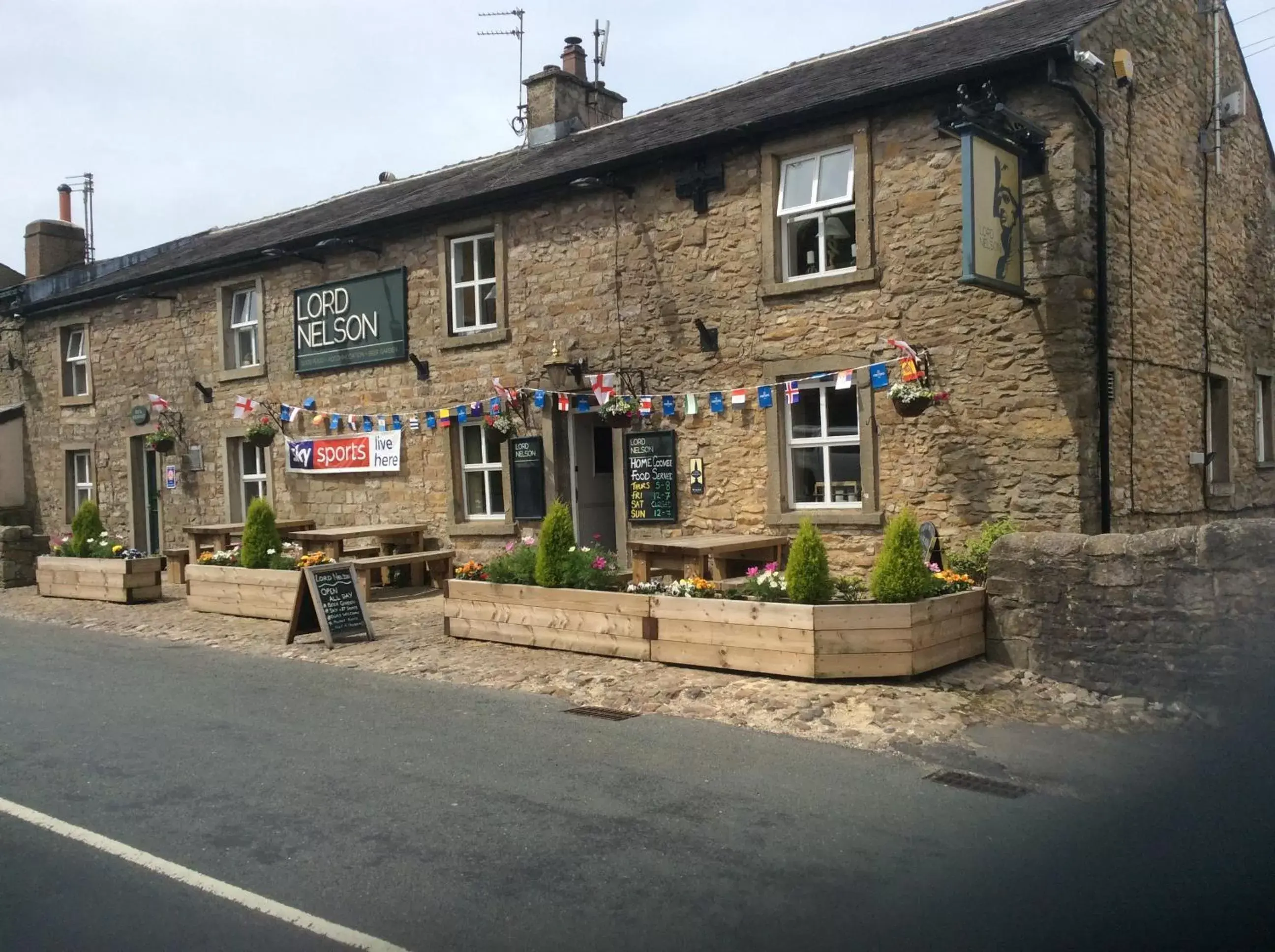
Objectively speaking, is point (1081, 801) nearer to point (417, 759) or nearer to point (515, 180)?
point (417, 759)

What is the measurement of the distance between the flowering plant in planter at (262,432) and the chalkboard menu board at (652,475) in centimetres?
714

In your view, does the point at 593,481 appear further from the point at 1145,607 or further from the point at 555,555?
the point at 1145,607

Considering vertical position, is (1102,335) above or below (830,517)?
above

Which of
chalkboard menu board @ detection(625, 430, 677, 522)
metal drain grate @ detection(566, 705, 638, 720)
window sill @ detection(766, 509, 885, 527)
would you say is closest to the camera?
metal drain grate @ detection(566, 705, 638, 720)

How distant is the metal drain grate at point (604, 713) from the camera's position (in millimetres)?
8062

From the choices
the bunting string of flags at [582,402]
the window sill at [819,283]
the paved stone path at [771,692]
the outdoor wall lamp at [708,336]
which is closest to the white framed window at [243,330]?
the bunting string of flags at [582,402]

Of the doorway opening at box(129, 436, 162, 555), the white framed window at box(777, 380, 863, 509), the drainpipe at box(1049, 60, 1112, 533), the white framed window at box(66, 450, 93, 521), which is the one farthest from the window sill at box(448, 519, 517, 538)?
the white framed window at box(66, 450, 93, 521)

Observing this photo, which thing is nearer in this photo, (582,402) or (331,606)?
(331,606)

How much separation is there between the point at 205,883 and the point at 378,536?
11.1 metres

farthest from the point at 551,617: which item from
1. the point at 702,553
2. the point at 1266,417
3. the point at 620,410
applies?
the point at 1266,417

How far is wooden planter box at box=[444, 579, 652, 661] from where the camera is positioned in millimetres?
10023

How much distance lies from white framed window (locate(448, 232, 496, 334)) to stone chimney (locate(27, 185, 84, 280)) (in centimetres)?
1372

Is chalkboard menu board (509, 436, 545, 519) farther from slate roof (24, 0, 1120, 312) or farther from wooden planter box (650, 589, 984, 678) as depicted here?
wooden planter box (650, 589, 984, 678)

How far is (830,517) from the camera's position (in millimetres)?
12016
